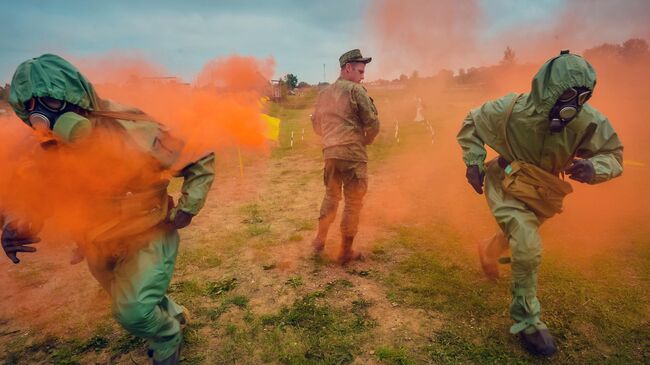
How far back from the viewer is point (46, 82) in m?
2.33

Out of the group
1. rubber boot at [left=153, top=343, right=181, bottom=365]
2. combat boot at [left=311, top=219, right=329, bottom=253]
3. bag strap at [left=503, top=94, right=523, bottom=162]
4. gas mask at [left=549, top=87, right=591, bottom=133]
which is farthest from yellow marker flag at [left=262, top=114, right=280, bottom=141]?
gas mask at [left=549, top=87, right=591, bottom=133]

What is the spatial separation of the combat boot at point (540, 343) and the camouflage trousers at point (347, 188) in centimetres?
212

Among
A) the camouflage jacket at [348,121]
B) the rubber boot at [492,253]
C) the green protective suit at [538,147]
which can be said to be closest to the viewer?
the green protective suit at [538,147]

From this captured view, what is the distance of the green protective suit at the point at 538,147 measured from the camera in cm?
299

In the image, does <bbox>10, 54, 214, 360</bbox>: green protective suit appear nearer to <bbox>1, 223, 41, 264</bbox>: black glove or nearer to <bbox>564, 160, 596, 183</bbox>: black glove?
<bbox>1, 223, 41, 264</bbox>: black glove

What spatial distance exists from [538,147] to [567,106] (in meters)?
0.42

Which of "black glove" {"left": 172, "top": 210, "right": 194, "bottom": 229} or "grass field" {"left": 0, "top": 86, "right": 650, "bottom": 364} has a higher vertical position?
"black glove" {"left": 172, "top": 210, "right": 194, "bottom": 229}

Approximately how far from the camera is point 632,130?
39.5ft

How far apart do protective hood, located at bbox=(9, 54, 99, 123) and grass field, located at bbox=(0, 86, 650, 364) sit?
217cm

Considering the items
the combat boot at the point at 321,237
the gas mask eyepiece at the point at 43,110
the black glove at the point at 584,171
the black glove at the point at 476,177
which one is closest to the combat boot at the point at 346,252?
the combat boot at the point at 321,237

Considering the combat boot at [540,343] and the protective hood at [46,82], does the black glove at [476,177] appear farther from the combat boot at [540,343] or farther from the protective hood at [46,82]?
the protective hood at [46,82]

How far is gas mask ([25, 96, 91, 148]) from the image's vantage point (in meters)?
2.35

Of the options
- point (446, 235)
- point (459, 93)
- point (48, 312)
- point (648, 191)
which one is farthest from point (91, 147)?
point (459, 93)

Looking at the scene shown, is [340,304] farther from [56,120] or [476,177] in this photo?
[56,120]
